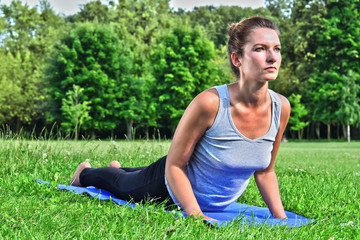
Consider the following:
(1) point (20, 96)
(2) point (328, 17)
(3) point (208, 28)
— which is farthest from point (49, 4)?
(2) point (328, 17)

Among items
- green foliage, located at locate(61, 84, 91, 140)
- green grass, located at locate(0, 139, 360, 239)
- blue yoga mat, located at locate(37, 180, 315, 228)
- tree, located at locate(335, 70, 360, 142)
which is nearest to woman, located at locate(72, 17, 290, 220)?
blue yoga mat, located at locate(37, 180, 315, 228)

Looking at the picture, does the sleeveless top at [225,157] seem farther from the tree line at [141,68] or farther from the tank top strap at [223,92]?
the tree line at [141,68]

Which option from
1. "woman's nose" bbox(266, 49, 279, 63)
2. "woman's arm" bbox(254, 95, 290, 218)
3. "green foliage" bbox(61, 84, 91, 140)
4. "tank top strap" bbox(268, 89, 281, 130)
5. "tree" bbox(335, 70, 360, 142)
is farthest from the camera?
"tree" bbox(335, 70, 360, 142)

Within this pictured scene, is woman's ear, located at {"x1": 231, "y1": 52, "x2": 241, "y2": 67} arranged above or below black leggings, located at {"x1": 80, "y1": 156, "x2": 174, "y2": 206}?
above

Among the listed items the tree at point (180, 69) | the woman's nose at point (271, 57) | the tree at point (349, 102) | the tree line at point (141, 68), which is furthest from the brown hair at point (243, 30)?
the tree at point (349, 102)

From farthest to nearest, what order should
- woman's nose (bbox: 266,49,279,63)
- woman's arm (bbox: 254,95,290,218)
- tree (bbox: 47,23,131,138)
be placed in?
tree (bbox: 47,23,131,138), woman's arm (bbox: 254,95,290,218), woman's nose (bbox: 266,49,279,63)

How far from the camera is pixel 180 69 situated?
33.7 meters

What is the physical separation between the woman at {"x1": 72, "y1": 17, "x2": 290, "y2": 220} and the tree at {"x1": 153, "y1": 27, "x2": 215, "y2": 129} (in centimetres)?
2907

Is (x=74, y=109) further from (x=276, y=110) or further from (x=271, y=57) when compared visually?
(x=271, y=57)

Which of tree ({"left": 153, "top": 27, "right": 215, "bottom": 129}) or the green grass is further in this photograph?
tree ({"left": 153, "top": 27, "right": 215, "bottom": 129})

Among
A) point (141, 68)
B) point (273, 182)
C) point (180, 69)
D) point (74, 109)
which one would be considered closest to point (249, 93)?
point (273, 182)

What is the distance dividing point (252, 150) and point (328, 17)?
38.9 m

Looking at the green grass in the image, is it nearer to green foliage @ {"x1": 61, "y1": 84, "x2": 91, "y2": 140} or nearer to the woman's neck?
the woman's neck

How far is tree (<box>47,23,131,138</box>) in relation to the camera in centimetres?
3303
